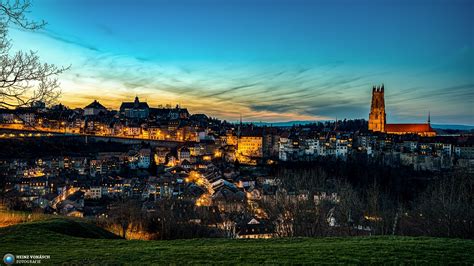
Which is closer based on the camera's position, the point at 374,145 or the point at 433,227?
the point at 433,227

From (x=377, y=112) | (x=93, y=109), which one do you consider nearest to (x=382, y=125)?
(x=377, y=112)

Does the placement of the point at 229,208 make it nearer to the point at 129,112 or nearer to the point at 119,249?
the point at 119,249

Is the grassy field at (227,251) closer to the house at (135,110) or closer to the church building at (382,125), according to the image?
the church building at (382,125)

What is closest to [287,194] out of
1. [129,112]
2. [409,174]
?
[409,174]

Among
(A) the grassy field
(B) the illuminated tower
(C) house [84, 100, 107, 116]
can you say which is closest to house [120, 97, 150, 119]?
(C) house [84, 100, 107, 116]

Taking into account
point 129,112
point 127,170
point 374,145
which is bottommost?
point 127,170

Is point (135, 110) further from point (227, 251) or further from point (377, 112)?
point (227, 251)

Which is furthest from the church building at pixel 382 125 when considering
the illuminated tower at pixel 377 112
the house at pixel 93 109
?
the house at pixel 93 109
